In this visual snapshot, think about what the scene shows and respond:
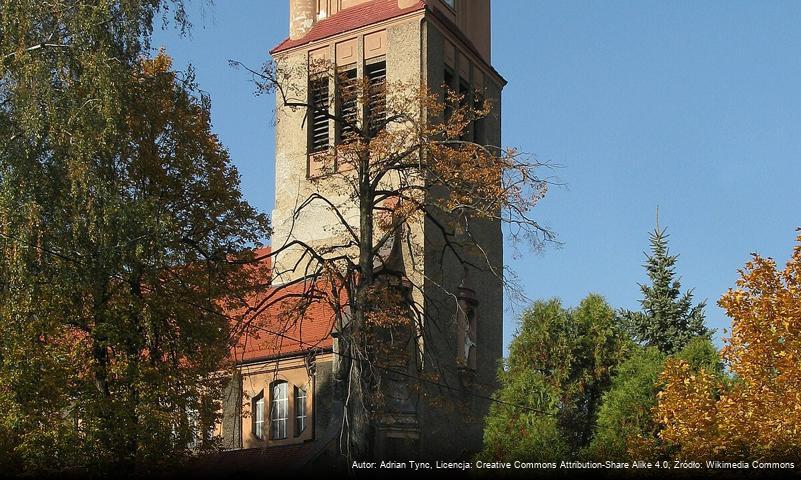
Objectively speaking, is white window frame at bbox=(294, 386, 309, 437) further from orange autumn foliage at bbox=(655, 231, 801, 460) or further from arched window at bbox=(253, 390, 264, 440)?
A: orange autumn foliage at bbox=(655, 231, 801, 460)

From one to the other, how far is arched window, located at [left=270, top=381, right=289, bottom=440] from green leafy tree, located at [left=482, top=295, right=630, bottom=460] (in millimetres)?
6857

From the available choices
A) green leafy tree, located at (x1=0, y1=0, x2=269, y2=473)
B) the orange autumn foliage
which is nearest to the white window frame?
green leafy tree, located at (x1=0, y1=0, x2=269, y2=473)

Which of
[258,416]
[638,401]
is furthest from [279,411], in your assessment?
[638,401]

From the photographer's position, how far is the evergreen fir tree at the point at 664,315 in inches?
1409

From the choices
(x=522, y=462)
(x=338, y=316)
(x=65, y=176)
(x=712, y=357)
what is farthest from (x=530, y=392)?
(x=65, y=176)

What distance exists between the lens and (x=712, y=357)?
2983 centimetres

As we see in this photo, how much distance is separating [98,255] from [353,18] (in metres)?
18.9

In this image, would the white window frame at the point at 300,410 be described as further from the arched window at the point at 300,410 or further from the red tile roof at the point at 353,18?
the red tile roof at the point at 353,18

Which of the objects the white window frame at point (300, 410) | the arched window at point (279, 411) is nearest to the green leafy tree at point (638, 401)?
the white window frame at point (300, 410)

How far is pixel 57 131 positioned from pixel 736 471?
555 inches

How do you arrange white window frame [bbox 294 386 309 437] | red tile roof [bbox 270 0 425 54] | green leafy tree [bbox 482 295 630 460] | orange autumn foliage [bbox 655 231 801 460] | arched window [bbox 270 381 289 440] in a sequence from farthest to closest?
red tile roof [bbox 270 0 425 54] < arched window [bbox 270 381 289 440] < white window frame [bbox 294 386 309 437] < green leafy tree [bbox 482 295 630 460] < orange autumn foliage [bbox 655 231 801 460]

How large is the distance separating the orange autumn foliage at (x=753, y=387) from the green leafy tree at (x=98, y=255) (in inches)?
396

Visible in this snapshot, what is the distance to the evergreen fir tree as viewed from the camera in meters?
35.8

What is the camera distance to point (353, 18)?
39.8m
